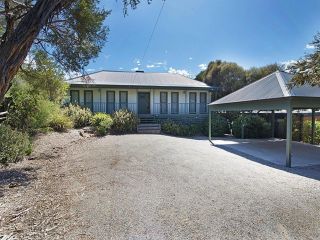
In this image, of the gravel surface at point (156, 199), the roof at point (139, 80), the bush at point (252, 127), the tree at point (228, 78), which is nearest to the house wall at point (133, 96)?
the roof at point (139, 80)

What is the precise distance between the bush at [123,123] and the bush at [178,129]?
2.27 meters

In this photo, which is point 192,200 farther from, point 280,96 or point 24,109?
point 24,109

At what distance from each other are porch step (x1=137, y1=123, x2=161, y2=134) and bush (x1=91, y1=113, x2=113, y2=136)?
224 cm

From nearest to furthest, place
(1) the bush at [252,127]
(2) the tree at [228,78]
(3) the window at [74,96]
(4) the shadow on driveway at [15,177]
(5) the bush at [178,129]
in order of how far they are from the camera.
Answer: (4) the shadow on driveway at [15,177], (5) the bush at [178,129], (1) the bush at [252,127], (3) the window at [74,96], (2) the tree at [228,78]

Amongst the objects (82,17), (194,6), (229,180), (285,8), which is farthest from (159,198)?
(285,8)

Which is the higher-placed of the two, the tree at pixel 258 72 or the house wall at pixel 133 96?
the tree at pixel 258 72

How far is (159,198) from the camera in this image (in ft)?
20.3

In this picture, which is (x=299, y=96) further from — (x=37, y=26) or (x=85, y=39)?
(x=37, y=26)

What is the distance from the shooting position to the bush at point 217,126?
838 inches

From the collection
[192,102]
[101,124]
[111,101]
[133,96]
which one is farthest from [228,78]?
[101,124]

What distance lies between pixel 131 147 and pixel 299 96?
7.09m

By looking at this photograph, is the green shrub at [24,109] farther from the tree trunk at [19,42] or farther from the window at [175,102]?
the window at [175,102]

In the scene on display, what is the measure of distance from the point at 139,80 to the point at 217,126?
820 cm

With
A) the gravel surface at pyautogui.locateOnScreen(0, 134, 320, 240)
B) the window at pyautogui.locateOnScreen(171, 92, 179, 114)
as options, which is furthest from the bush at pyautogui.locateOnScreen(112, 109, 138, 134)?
the gravel surface at pyautogui.locateOnScreen(0, 134, 320, 240)
